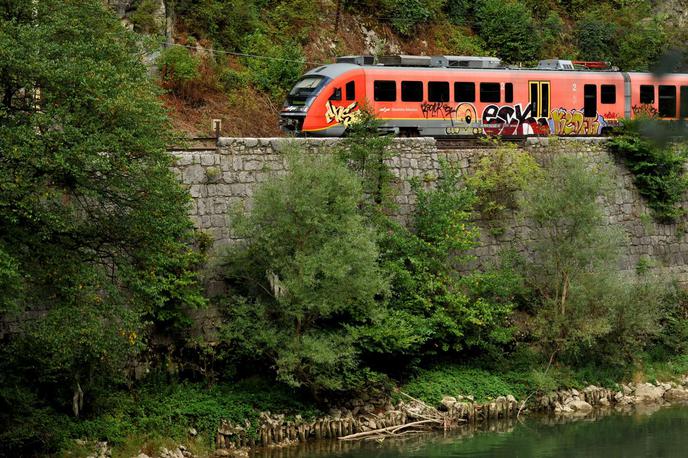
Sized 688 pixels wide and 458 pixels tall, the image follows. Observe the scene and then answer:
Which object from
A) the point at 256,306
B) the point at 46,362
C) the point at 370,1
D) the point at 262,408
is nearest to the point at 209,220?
the point at 256,306

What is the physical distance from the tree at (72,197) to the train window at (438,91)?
34.0 feet

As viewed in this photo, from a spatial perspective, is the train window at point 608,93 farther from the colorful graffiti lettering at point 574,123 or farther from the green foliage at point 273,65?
the green foliage at point 273,65

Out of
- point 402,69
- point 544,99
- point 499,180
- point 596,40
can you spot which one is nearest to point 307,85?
point 402,69

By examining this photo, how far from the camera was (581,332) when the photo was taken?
2256cm

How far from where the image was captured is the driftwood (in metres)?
20.1

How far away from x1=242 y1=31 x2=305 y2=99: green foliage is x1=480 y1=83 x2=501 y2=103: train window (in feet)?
20.2

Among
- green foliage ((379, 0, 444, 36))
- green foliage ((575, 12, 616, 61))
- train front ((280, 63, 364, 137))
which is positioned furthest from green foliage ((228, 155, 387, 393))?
green foliage ((575, 12, 616, 61))

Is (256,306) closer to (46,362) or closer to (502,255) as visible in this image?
(46,362)

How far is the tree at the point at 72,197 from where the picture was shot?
1546cm

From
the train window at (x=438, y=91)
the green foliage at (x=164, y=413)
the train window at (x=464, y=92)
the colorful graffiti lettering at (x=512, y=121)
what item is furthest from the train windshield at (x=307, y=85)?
the green foliage at (x=164, y=413)

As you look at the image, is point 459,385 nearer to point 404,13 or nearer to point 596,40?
point 404,13

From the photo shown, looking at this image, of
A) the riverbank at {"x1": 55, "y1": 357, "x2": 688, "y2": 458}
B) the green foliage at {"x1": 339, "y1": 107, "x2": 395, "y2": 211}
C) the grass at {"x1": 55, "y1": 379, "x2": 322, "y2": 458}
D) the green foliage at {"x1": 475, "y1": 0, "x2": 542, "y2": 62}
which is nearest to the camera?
the grass at {"x1": 55, "y1": 379, "x2": 322, "y2": 458}

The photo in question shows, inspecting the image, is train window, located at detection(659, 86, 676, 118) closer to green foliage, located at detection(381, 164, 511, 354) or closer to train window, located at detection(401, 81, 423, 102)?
train window, located at detection(401, 81, 423, 102)

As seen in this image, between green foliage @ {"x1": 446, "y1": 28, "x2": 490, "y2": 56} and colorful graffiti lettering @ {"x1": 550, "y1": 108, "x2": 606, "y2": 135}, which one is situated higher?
green foliage @ {"x1": 446, "y1": 28, "x2": 490, "y2": 56}
